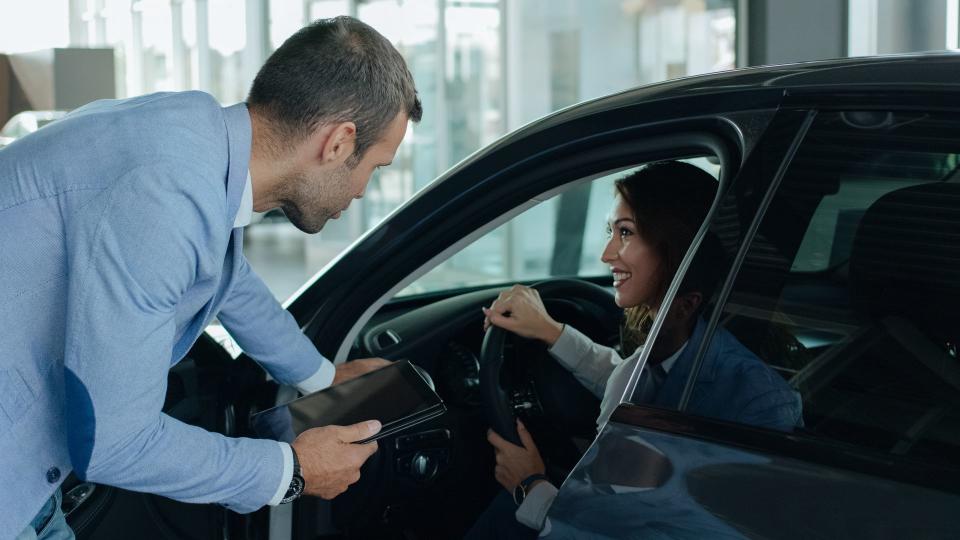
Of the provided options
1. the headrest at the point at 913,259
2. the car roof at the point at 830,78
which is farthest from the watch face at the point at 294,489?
the headrest at the point at 913,259

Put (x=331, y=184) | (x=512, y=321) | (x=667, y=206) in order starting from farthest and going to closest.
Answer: (x=512, y=321) → (x=667, y=206) → (x=331, y=184)

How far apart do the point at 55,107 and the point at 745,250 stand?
34.1 ft

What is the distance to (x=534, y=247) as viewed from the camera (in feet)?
26.0

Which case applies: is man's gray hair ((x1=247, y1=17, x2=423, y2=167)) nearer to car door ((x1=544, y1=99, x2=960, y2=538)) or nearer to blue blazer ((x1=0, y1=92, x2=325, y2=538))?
blue blazer ((x1=0, y1=92, x2=325, y2=538))

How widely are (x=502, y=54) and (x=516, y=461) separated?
629 centimetres

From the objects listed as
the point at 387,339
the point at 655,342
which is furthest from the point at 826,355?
the point at 387,339

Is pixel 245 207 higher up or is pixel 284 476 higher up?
pixel 245 207

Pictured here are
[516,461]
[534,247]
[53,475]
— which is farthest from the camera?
[534,247]

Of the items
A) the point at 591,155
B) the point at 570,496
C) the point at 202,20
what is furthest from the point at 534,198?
the point at 202,20

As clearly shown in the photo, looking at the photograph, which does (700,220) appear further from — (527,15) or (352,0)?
(352,0)

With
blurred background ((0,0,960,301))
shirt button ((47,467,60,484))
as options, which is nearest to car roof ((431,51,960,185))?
shirt button ((47,467,60,484))

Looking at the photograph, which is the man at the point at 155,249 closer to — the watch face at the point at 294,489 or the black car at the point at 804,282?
the watch face at the point at 294,489

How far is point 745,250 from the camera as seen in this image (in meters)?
1.21

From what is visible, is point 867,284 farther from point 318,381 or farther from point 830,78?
point 318,381
